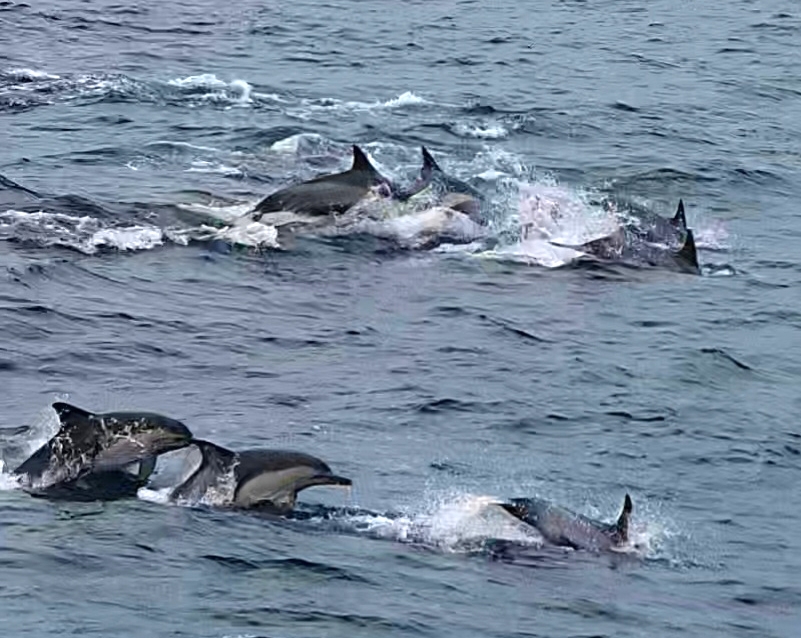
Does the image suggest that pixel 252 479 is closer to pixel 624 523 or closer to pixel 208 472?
pixel 208 472

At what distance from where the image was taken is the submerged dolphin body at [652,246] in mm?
26109

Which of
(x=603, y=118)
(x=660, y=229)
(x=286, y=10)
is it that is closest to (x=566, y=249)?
(x=660, y=229)

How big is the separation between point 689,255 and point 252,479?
984 centimetres

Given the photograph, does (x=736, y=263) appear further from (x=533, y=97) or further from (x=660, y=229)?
(x=533, y=97)

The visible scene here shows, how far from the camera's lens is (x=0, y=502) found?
1745cm

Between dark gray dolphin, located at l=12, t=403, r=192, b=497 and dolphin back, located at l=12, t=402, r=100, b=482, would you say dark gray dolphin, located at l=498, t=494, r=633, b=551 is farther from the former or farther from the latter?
dolphin back, located at l=12, t=402, r=100, b=482

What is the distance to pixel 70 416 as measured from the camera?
18.0 m

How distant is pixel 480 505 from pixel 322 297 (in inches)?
269

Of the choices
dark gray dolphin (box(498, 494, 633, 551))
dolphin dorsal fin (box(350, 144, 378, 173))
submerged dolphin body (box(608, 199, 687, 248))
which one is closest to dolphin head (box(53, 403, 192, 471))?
dark gray dolphin (box(498, 494, 633, 551))

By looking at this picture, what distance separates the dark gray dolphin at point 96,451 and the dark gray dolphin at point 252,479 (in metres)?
0.45

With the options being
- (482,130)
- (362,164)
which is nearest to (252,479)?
(362,164)

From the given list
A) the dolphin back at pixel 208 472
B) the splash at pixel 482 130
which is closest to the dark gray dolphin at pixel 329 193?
the splash at pixel 482 130

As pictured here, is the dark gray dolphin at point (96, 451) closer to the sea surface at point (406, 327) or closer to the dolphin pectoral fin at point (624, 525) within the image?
the sea surface at point (406, 327)

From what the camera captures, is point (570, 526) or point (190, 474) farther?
point (190, 474)
